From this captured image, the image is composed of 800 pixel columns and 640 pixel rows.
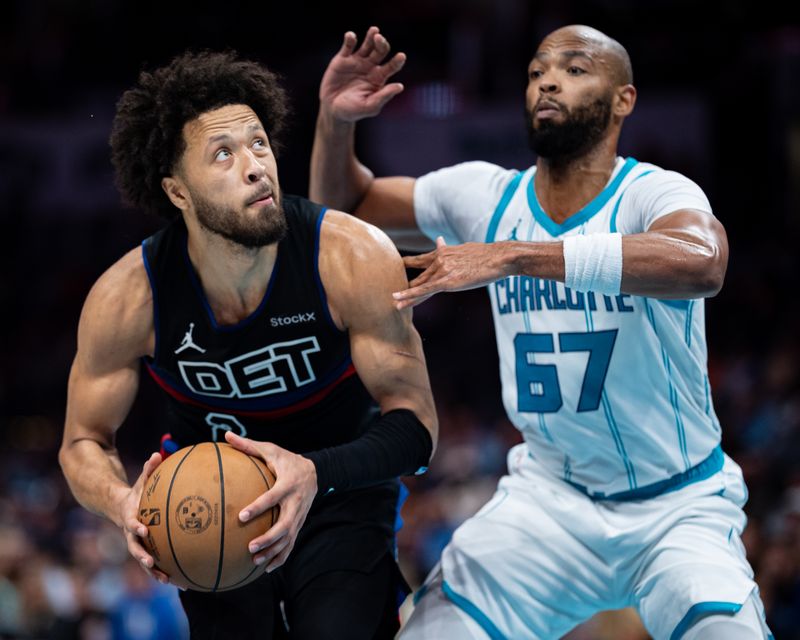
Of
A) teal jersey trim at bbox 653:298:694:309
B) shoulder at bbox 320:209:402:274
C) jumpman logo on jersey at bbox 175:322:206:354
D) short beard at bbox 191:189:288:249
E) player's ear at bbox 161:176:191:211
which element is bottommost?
teal jersey trim at bbox 653:298:694:309

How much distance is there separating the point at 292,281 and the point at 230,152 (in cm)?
48

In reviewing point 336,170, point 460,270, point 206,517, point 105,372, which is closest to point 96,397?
point 105,372

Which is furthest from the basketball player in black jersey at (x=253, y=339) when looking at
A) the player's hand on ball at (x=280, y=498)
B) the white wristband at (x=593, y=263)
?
the white wristband at (x=593, y=263)

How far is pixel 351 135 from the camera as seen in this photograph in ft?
16.2

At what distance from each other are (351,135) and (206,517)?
2.13m

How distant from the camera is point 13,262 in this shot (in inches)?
552

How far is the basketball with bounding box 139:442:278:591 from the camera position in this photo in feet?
10.9

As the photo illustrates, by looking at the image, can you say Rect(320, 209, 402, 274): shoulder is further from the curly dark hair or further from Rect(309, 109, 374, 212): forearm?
Rect(309, 109, 374, 212): forearm

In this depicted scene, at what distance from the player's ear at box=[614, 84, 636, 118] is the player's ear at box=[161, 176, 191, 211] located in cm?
166

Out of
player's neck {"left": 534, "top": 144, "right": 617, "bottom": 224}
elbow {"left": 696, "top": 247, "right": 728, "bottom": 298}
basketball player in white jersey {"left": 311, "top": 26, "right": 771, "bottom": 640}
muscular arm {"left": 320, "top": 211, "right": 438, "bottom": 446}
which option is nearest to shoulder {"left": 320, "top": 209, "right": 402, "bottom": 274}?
muscular arm {"left": 320, "top": 211, "right": 438, "bottom": 446}

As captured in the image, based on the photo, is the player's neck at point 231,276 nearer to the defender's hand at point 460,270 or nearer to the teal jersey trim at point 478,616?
the defender's hand at point 460,270

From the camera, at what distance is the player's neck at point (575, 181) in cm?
433

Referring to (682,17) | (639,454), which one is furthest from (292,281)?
(682,17)

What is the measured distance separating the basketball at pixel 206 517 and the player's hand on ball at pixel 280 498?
3 cm
